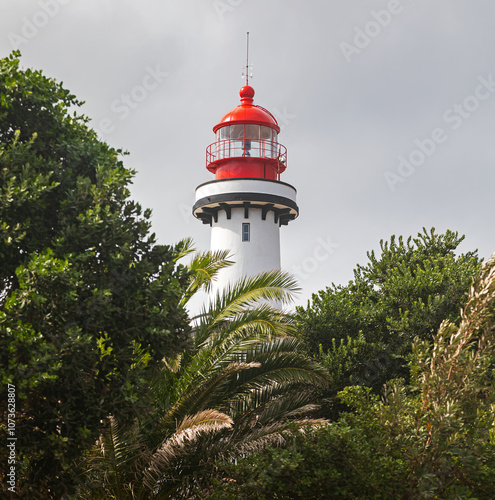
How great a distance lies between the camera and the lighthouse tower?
907 inches

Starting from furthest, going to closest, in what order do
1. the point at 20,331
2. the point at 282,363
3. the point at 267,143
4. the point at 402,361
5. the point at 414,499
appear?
1. the point at 267,143
2. the point at 402,361
3. the point at 282,363
4. the point at 414,499
5. the point at 20,331

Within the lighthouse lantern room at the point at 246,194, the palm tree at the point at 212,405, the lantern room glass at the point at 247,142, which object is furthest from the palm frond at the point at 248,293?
the lantern room glass at the point at 247,142

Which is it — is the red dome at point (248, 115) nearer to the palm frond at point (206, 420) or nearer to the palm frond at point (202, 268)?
the palm frond at point (202, 268)

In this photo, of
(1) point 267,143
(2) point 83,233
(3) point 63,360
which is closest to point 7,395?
(3) point 63,360

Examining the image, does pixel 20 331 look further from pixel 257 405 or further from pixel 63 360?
pixel 257 405

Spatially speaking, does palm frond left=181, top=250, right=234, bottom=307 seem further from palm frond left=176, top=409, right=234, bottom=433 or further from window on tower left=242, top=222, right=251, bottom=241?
window on tower left=242, top=222, right=251, bottom=241

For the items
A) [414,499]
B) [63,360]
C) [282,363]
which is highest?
[282,363]

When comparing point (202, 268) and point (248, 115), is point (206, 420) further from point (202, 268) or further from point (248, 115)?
point (248, 115)

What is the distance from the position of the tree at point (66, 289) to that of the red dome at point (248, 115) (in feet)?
50.1

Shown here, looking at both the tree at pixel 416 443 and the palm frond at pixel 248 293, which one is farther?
the palm frond at pixel 248 293

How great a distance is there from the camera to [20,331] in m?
7.50

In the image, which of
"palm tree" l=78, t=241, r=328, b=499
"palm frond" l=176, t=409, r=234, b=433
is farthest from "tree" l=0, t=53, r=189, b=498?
"palm frond" l=176, t=409, r=234, b=433

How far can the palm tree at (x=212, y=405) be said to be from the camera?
1063 centimetres

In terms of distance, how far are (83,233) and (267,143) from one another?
16711 mm
